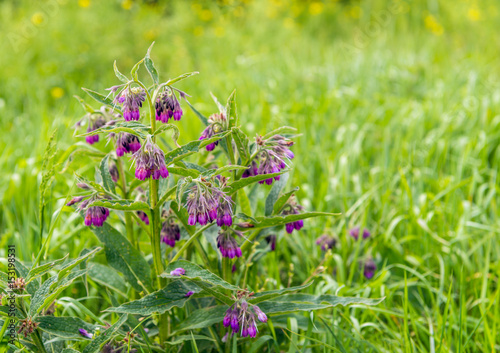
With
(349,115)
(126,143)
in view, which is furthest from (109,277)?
(349,115)

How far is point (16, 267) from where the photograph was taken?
1307mm

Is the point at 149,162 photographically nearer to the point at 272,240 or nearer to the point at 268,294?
the point at 268,294

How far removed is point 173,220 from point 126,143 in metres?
Answer: 0.30

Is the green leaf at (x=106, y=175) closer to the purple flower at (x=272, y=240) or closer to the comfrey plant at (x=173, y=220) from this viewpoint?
the comfrey plant at (x=173, y=220)

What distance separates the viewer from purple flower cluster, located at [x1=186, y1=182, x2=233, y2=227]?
1140 mm

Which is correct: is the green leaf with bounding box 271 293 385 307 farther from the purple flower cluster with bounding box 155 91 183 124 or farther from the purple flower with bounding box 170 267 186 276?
the purple flower cluster with bounding box 155 91 183 124

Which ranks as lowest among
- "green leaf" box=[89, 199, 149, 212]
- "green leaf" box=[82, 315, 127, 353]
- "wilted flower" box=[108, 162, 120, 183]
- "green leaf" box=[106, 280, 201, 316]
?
"green leaf" box=[82, 315, 127, 353]

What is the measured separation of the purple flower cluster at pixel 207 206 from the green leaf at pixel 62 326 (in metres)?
0.43

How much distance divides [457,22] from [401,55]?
6.65 ft

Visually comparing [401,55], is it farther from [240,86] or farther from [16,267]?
[16,267]

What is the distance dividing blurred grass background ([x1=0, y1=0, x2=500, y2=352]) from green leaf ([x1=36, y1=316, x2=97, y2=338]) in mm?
374

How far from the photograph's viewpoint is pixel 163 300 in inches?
49.6

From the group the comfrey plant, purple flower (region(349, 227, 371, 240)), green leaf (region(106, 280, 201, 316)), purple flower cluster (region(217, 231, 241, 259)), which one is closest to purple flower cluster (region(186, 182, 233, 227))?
the comfrey plant

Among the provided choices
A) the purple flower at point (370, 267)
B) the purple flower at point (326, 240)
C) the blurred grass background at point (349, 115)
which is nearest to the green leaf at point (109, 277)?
the blurred grass background at point (349, 115)
